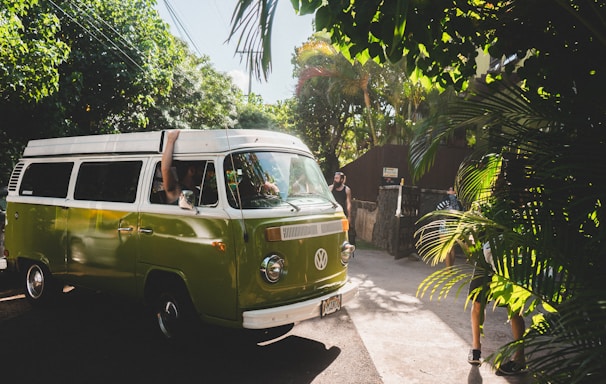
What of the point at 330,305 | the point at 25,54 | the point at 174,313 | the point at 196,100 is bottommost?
the point at 174,313

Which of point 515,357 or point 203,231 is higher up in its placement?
point 203,231

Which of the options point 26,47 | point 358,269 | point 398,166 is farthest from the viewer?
point 398,166

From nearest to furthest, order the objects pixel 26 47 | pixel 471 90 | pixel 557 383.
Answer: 1. pixel 557 383
2. pixel 471 90
3. pixel 26 47

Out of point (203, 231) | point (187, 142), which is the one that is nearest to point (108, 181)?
point (187, 142)

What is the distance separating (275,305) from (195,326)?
94 centimetres

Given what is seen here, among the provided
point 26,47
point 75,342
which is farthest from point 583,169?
point 26,47

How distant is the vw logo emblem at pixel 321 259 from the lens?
4.45 m

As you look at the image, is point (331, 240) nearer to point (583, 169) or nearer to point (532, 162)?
point (532, 162)

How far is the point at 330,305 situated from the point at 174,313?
5.41 ft

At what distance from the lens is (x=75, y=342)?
4.59 meters

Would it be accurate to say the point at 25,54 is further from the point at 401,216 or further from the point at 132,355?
the point at 401,216

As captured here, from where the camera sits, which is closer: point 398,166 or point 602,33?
point 602,33

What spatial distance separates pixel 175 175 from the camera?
4.57 meters

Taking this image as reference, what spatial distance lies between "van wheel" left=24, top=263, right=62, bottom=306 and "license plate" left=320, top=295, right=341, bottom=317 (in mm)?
3879
